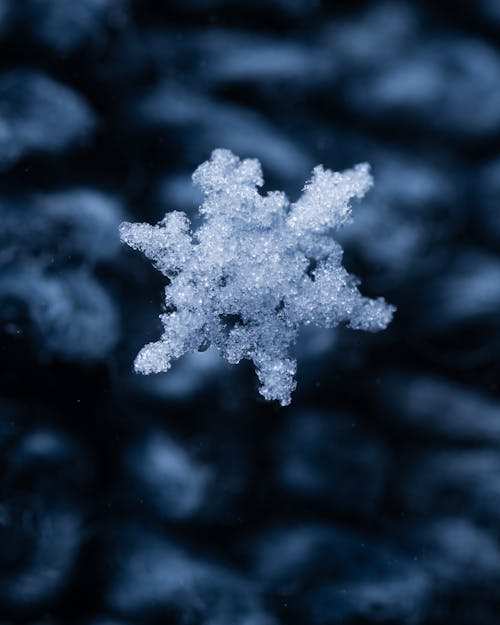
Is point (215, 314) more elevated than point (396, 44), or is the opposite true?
point (396, 44)

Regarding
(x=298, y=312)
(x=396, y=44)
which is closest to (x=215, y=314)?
(x=298, y=312)

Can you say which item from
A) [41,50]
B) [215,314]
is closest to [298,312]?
[215,314]

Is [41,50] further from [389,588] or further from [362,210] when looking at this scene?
[389,588]
